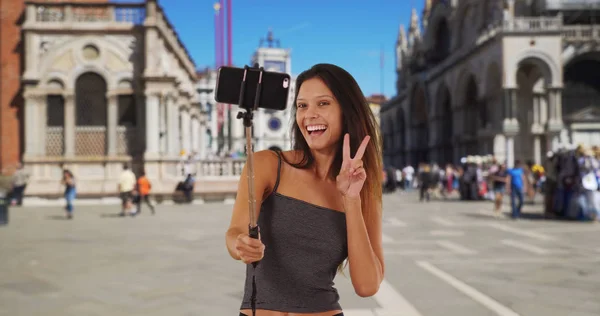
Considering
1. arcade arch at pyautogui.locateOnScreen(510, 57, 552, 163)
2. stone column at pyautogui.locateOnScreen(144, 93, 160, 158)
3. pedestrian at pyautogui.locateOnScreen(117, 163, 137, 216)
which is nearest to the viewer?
pedestrian at pyautogui.locateOnScreen(117, 163, 137, 216)

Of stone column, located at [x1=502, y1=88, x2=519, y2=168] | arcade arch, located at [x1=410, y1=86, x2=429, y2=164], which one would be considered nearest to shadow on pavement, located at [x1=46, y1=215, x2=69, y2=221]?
stone column, located at [x1=502, y1=88, x2=519, y2=168]

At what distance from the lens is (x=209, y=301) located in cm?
564

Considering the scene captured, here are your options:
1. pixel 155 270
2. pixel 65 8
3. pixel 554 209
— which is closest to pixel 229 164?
pixel 65 8

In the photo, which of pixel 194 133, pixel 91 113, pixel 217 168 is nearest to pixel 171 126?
pixel 217 168

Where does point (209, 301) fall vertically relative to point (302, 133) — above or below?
below

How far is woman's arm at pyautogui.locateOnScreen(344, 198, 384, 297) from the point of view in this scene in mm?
1816

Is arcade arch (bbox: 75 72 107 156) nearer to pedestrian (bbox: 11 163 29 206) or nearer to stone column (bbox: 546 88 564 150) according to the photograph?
pedestrian (bbox: 11 163 29 206)

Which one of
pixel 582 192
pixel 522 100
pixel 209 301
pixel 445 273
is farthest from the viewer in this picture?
pixel 522 100

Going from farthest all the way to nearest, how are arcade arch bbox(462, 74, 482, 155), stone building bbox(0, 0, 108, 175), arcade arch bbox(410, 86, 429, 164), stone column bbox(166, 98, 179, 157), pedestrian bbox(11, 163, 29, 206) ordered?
arcade arch bbox(410, 86, 429, 164) → arcade arch bbox(462, 74, 482, 155) → stone building bbox(0, 0, 108, 175) → stone column bbox(166, 98, 179, 157) → pedestrian bbox(11, 163, 29, 206)

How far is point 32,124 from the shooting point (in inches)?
888

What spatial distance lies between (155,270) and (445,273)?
3894 millimetres

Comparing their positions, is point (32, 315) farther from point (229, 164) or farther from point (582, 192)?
point (229, 164)

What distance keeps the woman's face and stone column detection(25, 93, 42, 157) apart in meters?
23.2

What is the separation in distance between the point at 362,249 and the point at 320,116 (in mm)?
487
